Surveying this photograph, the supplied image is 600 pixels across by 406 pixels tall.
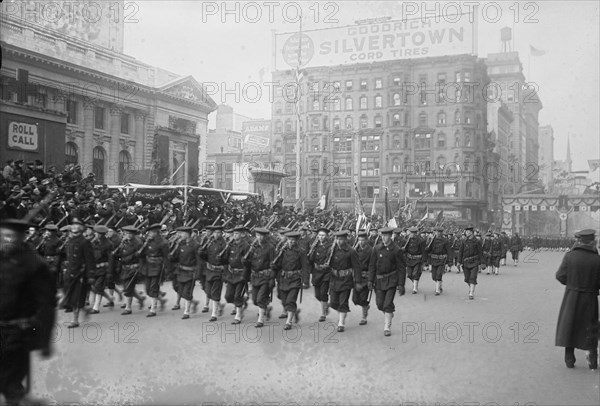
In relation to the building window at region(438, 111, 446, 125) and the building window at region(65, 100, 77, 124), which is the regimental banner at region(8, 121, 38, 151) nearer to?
the building window at region(65, 100, 77, 124)

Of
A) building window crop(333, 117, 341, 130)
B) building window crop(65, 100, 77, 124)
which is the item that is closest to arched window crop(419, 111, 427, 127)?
building window crop(333, 117, 341, 130)

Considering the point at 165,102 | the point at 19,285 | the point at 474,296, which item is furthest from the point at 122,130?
the point at 19,285

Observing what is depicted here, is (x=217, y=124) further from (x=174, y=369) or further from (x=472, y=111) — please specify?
(x=174, y=369)

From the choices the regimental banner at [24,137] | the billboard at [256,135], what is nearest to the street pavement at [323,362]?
the regimental banner at [24,137]

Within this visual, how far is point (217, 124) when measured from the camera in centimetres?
7862

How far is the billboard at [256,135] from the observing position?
78.1m

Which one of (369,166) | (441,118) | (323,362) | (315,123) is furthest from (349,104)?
(323,362)

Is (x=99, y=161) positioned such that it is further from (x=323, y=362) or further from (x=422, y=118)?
(x=422, y=118)

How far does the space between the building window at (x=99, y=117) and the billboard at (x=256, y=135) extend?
35.7m

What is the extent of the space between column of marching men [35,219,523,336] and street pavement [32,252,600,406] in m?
0.42

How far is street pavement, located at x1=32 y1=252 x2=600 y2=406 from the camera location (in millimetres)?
6664

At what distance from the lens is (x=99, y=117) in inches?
1580

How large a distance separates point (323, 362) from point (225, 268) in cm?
451

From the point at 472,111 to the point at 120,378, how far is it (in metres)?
61.4
